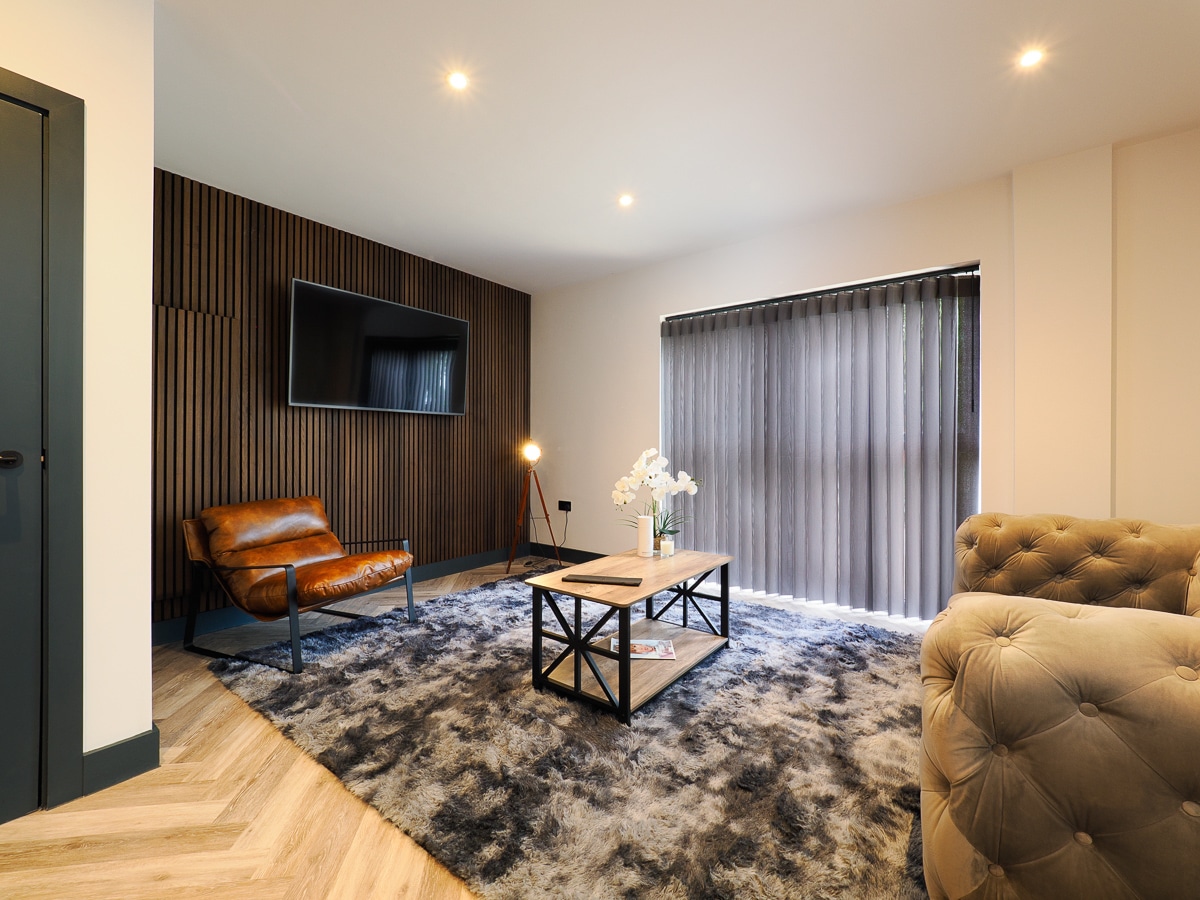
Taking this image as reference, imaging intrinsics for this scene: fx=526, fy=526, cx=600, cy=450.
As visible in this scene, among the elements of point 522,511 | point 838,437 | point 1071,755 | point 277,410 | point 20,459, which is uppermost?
point 277,410

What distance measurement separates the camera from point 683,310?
4.36m

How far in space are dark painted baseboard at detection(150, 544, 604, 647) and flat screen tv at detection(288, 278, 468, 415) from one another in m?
1.34

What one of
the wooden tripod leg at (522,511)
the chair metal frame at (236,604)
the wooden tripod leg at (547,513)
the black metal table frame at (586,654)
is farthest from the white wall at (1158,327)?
the wooden tripod leg at (522,511)

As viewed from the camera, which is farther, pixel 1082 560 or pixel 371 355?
pixel 371 355

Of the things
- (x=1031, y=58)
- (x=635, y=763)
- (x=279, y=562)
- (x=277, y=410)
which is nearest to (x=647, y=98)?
(x=1031, y=58)

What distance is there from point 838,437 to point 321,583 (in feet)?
10.9

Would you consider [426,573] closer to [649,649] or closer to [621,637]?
[649,649]

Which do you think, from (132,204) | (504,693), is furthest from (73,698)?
(132,204)

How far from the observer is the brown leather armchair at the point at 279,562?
2.68 meters

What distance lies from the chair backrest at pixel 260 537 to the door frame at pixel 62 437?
1117mm

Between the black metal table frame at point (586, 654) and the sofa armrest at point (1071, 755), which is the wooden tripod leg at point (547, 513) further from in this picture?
the sofa armrest at point (1071, 755)

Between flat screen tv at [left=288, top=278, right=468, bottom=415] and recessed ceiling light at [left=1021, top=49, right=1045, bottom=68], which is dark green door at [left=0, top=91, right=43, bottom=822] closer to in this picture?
flat screen tv at [left=288, top=278, right=468, bottom=415]

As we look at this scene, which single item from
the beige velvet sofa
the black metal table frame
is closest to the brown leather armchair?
the black metal table frame

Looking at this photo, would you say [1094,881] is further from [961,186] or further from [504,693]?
[961,186]
